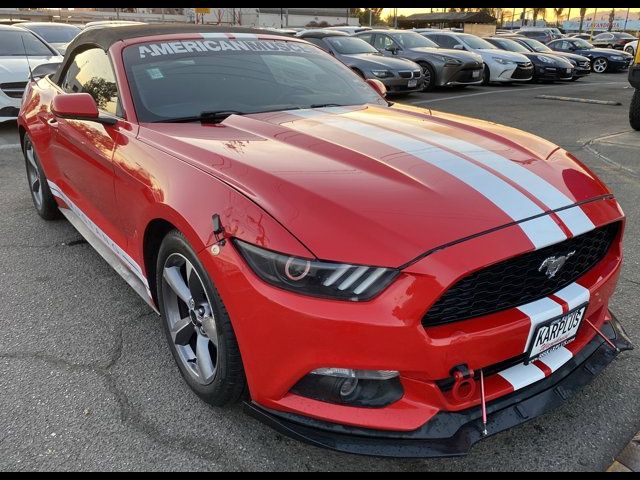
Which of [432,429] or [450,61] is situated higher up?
[450,61]

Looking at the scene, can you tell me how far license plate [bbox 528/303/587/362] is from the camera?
1855 mm

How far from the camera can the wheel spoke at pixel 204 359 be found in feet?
7.14

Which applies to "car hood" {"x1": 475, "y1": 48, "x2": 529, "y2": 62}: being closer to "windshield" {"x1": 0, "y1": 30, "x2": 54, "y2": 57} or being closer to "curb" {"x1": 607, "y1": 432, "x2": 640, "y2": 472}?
"windshield" {"x1": 0, "y1": 30, "x2": 54, "y2": 57}

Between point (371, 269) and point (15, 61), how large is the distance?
26.7 feet

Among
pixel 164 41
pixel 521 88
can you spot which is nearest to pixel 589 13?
pixel 521 88

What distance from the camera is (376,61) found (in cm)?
1145

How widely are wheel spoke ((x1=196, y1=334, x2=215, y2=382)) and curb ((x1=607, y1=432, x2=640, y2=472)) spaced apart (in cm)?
151

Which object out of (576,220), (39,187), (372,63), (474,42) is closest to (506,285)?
(576,220)

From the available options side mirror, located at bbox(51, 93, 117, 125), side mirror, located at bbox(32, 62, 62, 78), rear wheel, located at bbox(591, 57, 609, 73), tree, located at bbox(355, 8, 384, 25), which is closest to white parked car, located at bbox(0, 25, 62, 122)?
side mirror, located at bbox(32, 62, 62, 78)

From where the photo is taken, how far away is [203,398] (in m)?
2.21

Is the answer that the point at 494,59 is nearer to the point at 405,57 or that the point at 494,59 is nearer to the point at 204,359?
the point at 405,57

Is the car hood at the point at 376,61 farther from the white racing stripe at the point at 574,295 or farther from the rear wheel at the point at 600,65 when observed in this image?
the rear wheel at the point at 600,65

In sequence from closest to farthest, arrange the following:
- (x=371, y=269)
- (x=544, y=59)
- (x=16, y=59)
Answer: (x=371, y=269), (x=16, y=59), (x=544, y=59)
